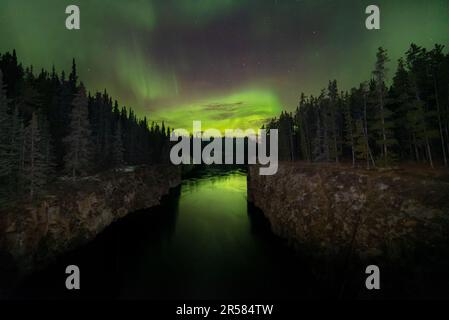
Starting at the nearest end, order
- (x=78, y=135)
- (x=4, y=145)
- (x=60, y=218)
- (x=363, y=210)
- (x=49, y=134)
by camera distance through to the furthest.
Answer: (x=363, y=210)
(x=4, y=145)
(x=60, y=218)
(x=78, y=135)
(x=49, y=134)

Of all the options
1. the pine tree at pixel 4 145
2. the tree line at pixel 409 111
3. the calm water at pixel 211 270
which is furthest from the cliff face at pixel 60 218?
the tree line at pixel 409 111

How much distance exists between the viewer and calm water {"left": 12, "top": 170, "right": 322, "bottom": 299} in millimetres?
18781

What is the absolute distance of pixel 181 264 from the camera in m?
23.7

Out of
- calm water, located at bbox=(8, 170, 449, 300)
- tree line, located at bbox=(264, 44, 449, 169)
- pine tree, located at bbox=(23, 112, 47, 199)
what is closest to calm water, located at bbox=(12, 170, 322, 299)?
calm water, located at bbox=(8, 170, 449, 300)

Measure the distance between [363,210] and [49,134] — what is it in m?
44.6

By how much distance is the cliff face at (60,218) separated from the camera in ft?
63.5

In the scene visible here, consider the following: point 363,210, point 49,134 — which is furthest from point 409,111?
point 49,134

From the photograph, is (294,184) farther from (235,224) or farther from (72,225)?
(72,225)

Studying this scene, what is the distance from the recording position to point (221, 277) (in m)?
21.2

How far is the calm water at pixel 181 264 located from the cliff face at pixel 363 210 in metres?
4.61

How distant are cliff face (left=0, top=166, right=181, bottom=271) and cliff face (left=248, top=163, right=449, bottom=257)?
91.3 ft

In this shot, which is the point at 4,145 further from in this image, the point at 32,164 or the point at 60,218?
the point at 60,218

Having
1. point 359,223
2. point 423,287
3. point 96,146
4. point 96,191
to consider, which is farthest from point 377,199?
point 96,146

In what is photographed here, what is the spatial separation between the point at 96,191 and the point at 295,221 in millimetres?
30091
